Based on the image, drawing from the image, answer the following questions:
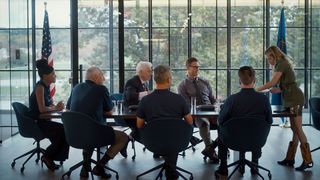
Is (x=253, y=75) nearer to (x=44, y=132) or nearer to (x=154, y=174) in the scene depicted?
(x=154, y=174)

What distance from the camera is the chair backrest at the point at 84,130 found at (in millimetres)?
5273

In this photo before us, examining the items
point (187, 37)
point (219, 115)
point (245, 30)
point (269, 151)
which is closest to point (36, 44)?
point (187, 37)

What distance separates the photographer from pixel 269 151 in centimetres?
731

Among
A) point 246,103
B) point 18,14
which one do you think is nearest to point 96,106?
point 246,103

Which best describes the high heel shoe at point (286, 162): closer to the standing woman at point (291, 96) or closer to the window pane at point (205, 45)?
the standing woman at point (291, 96)

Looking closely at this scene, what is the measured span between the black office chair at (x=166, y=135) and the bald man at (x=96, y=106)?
56 centimetres

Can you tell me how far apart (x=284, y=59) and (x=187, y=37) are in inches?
186

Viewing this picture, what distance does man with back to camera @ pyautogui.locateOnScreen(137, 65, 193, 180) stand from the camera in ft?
16.8

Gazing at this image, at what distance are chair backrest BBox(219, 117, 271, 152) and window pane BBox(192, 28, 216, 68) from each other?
18.0ft

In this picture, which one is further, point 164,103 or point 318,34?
point 318,34

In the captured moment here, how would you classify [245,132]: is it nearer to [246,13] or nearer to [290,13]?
[246,13]

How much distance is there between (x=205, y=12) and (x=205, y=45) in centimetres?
69

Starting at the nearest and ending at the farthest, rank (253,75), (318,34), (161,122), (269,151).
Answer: (161,122) → (253,75) → (269,151) → (318,34)

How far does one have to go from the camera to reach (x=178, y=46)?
10750 mm
